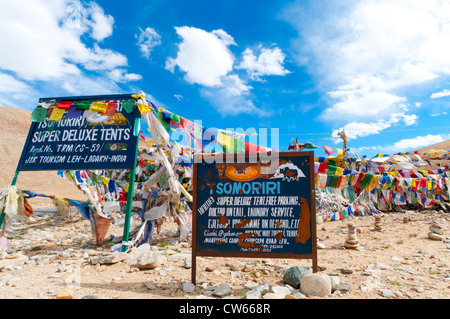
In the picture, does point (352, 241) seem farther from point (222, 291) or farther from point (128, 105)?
point (128, 105)

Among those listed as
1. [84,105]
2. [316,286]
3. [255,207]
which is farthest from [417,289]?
[84,105]

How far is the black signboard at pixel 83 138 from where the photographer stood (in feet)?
19.2

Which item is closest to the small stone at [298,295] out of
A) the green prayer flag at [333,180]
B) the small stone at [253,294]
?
the small stone at [253,294]

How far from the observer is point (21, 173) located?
38.7m

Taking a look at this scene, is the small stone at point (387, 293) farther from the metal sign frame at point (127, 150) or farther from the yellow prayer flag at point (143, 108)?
the yellow prayer flag at point (143, 108)

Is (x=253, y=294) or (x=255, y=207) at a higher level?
Answer: (x=255, y=207)

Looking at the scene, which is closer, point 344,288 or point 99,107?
point 344,288

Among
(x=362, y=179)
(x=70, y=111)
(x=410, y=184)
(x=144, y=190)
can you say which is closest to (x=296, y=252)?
(x=144, y=190)

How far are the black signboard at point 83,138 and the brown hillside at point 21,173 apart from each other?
14470 millimetres

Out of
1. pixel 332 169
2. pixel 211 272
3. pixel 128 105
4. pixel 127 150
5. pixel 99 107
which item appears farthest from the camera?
Result: pixel 332 169

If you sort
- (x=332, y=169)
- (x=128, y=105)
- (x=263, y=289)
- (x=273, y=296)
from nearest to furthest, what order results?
(x=273, y=296) < (x=263, y=289) < (x=128, y=105) < (x=332, y=169)

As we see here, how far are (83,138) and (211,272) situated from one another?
4.31 m

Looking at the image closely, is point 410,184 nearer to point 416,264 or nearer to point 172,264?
point 416,264
